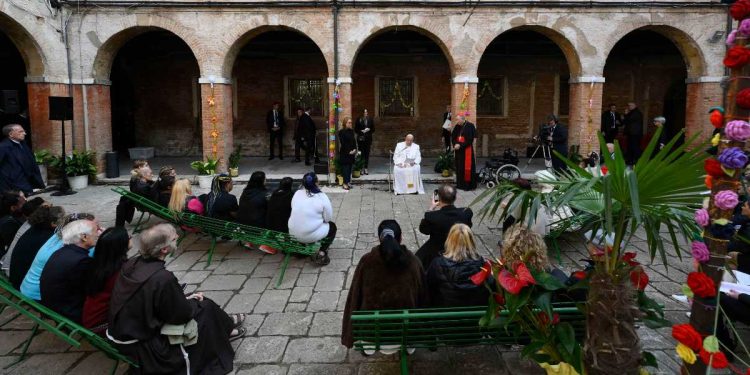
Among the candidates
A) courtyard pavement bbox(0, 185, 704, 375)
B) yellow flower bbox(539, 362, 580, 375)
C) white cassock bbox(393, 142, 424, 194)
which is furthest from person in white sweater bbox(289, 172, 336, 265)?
white cassock bbox(393, 142, 424, 194)

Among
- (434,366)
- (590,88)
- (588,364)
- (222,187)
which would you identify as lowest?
(434,366)

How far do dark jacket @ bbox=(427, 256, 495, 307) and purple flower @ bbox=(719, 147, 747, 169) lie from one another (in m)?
1.80

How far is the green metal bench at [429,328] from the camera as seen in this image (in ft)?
11.6

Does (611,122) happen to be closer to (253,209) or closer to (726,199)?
(253,209)

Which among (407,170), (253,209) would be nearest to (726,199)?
(253,209)

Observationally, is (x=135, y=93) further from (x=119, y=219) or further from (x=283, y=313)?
(x=283, y=313)

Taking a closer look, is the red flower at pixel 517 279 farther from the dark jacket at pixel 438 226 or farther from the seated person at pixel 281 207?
the seated person at pixel 281 207

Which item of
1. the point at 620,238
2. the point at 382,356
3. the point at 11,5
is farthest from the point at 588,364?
the point at 11,5

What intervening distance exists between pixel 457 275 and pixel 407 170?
7.44 metres

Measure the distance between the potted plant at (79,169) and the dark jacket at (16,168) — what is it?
106 inches

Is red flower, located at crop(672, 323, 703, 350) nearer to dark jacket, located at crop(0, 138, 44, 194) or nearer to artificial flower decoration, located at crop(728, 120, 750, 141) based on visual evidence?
artificial flower decoration, located at crop(728, 120, 750, 141)

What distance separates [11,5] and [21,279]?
886cm

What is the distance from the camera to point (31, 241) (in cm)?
454

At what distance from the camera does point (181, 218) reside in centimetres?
688
